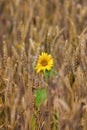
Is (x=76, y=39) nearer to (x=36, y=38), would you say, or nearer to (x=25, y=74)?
(x=25, y=74)

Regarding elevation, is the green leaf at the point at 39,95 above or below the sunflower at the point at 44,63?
below

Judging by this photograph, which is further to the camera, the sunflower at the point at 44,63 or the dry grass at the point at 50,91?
the sunflower at the point at 44,63

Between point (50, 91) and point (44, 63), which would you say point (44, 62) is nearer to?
point (44, 63)

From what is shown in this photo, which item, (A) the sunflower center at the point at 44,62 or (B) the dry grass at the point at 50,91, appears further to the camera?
(A) the sunflower center at the point at 44,62

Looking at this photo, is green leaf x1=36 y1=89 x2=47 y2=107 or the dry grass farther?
green leaf x1=36 y1=89 x2=47 y2=107

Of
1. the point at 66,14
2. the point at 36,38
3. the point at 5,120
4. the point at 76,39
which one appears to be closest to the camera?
the point at 5,120

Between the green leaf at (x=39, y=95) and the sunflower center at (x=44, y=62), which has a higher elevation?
the sunflower center at (x=44, y=62)

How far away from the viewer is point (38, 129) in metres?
1.68

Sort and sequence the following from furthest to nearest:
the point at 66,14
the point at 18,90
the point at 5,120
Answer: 1. the point at 66,14
2. the point at 5,120
3. the point at 18,90

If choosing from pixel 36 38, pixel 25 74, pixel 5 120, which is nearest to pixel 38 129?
pixel 5 120

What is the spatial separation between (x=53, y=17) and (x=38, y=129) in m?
1.67

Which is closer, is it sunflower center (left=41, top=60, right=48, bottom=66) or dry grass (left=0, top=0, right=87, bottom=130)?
dry grass (left=0, top=0, right=87, bottom=130)

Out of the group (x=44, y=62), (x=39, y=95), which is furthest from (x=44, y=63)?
(x=39, y=95)

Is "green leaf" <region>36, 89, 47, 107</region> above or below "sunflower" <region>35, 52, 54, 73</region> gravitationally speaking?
below
